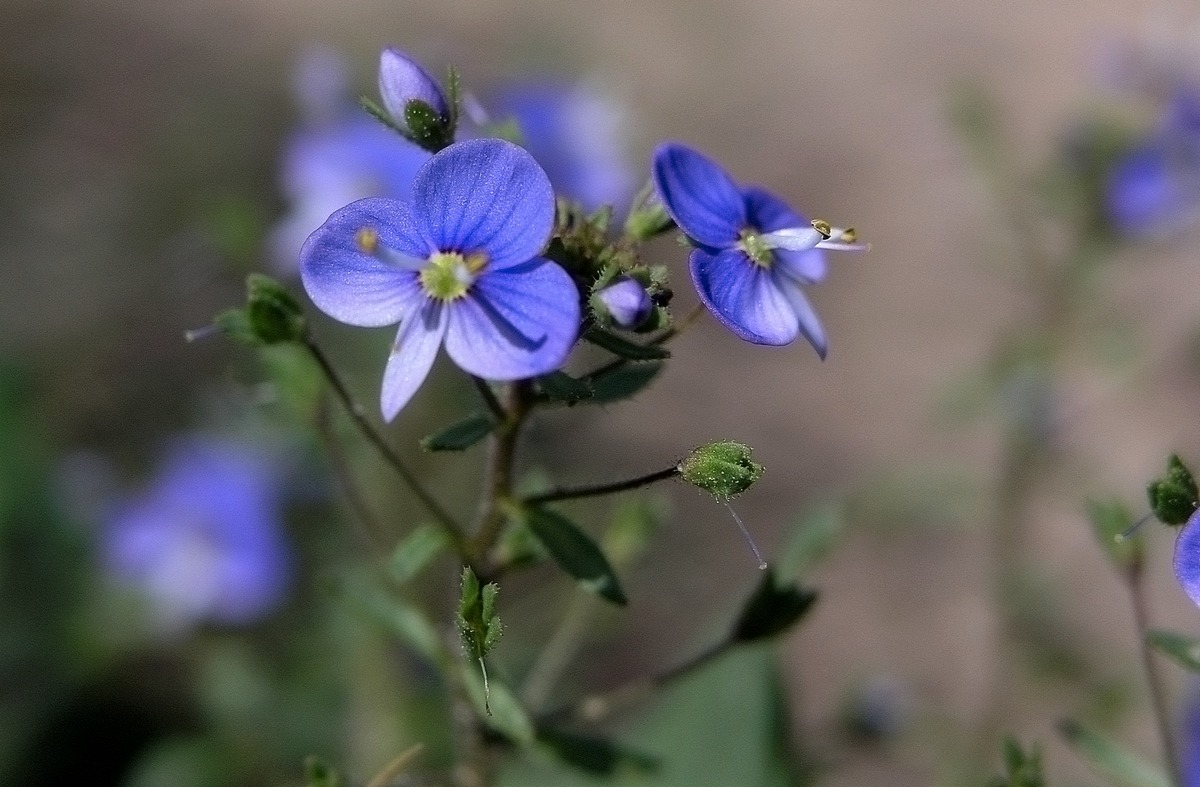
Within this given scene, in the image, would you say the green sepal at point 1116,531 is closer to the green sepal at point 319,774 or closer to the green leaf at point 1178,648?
the green leaf at point 1178,648

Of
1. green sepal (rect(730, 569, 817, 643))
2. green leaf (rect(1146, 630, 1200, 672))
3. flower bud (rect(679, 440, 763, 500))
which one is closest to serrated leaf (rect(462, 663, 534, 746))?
green sepal (rect(730, 569, 817, 643))

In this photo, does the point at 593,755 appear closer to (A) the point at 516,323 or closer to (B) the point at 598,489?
(B) the point at 598,489

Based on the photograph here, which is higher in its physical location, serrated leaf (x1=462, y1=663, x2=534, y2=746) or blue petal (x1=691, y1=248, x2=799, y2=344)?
blue petal (x1=691, y1=248, x2=799, y2=344)

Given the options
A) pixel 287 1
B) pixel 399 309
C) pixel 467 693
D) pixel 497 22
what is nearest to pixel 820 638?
pixel 467 693

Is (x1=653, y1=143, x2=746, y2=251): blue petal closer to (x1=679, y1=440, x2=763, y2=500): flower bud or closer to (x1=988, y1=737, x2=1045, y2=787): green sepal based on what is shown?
(x1=679, y1=440, x2=763, y2=500): flower bud

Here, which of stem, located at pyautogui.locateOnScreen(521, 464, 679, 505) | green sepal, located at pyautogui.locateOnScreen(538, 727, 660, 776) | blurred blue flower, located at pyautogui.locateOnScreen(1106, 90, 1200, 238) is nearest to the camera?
stem, located at pyautogui.locateOnScreen(521, 464, 679, 505)

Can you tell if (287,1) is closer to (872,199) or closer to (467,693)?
(872,199)
